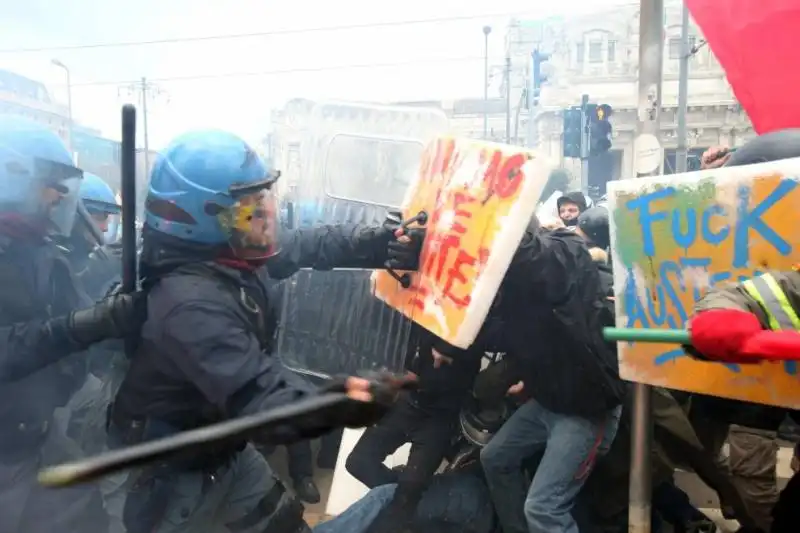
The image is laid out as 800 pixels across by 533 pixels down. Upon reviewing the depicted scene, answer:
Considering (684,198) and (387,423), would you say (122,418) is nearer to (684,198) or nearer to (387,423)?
(387,423)

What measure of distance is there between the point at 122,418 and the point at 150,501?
0.24m

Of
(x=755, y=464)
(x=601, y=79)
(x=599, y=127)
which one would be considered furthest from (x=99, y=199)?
(x=601, y=79)

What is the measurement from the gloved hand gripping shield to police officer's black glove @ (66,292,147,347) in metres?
0.31

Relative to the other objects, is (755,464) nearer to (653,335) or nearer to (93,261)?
(653,335)

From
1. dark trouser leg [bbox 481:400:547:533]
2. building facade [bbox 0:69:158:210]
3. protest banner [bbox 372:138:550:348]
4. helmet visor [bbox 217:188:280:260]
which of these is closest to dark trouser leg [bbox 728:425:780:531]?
dark trouser leg [bbox 481:400:547:533]

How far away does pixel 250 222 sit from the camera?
2.00m

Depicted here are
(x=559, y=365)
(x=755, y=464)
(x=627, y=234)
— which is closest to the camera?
(x=627, y=234)

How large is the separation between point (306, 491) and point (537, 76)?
12.2 feet

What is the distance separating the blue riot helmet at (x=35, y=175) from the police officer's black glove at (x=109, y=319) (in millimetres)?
395

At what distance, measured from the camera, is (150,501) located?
1929 millimetres

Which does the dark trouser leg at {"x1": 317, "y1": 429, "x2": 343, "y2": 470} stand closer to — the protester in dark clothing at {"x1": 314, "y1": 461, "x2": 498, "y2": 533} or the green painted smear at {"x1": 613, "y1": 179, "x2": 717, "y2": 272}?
the protester in dark clothing at {"x1": 314, "y1": 461, "x2": 498, "y2": 533}

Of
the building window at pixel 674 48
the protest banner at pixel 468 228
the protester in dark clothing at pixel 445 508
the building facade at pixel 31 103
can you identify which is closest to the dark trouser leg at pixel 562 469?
the protester in dark clothing at pixel 445 508

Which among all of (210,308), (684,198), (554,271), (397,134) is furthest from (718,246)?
(397,134)

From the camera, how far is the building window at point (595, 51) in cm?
526
